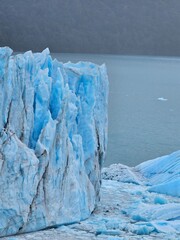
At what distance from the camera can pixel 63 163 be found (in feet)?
25.3

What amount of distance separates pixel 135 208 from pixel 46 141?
2.04 meters

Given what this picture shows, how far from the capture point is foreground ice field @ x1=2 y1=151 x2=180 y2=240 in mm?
7434

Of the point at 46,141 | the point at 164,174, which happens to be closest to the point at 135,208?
the point at 46,141

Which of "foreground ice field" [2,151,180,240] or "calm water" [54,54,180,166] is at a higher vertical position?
"foreground ice field" [2,151,180,240]

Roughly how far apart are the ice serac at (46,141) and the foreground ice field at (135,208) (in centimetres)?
21

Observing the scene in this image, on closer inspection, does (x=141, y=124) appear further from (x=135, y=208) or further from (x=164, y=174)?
(x=135, y=208)

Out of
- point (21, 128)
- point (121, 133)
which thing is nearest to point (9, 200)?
point (21, 128)

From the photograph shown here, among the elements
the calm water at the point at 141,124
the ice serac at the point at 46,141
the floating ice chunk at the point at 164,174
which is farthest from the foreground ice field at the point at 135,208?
the calm water at the point at 141,124

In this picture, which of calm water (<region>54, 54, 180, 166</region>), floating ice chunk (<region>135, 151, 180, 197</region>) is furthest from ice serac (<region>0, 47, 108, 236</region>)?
calm water (<region>54, 54, 180, 166</region>)

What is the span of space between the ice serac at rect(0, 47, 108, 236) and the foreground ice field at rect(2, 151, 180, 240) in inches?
8.3

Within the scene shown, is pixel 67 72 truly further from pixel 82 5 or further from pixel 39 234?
pixel 82 5

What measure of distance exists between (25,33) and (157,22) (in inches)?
840

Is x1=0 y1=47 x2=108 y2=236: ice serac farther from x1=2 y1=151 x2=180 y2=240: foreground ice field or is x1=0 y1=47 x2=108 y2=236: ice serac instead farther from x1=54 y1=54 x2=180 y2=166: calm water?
x1=54 y1=54 x2=180 y2=166: calm water

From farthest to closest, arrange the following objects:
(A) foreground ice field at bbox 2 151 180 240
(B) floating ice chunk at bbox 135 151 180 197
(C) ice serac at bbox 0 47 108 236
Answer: (B) floating ice chunk at bbox 135 151 180 197 → (A) foreground ice field at bbox 2 151 180 240 → (C) ice serac at bbox 0 47 108 236
